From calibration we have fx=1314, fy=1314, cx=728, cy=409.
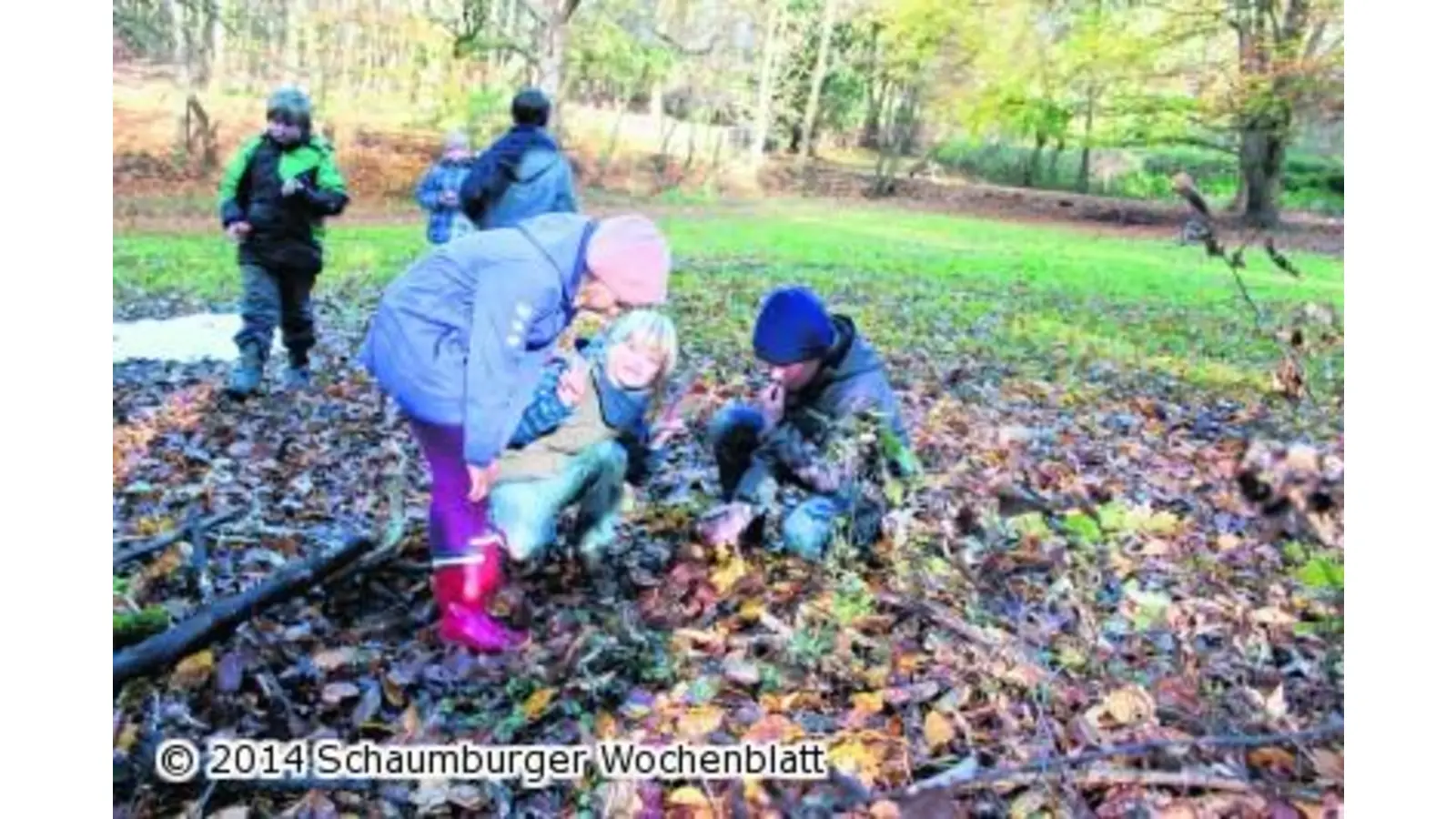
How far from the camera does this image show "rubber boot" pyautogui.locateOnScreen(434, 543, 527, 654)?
12.1 feet

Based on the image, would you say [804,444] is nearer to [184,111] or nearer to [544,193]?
[544,193]

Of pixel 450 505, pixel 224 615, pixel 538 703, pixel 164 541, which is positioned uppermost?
pixel 450 505

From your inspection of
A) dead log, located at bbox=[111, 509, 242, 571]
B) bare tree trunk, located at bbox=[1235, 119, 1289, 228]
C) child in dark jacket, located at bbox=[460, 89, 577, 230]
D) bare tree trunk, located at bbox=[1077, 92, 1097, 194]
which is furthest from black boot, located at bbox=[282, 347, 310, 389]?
bare tree trunk, located at bbox=[1235, 119, 1289, 228]

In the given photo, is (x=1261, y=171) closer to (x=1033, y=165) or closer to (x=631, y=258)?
(x=1033, y=165)

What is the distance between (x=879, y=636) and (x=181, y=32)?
2.64 metres

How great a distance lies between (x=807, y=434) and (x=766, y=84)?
1073mm

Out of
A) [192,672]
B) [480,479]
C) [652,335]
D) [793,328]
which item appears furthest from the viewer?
[793,328]

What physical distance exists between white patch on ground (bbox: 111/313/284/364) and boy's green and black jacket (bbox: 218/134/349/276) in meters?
0.21

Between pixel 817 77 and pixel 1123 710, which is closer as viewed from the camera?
pixel 1123 710

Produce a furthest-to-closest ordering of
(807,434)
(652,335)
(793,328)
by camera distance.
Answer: (807,434) < (793,328) < (652,335)

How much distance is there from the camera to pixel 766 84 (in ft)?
13.1

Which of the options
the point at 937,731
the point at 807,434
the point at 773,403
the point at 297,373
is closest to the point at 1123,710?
the point at 937,731

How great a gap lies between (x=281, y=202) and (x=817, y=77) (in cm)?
165

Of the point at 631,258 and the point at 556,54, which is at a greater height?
the point at 556,54
